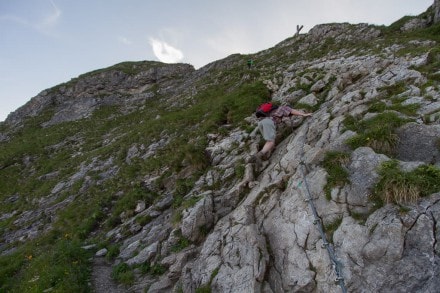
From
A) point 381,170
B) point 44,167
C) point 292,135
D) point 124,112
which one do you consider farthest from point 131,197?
point 124,112

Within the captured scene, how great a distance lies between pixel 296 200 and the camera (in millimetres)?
10383

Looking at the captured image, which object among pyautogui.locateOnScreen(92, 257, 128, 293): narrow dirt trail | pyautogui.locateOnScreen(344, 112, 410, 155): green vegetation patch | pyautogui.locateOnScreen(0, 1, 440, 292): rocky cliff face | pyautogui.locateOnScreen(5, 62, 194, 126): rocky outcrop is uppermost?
→ pyautogui.locateOnScreen(5, 62, 194, 126): rocky outcrop

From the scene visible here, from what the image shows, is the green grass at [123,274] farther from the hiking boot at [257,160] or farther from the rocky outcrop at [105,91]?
the rocky outcrop at [105,91]

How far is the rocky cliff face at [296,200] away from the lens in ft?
24.7

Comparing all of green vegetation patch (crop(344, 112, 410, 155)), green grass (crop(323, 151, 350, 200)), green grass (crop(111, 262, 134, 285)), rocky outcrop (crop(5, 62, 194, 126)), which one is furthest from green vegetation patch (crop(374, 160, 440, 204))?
rocky outcrop (crop(5, 62, 194, 126))

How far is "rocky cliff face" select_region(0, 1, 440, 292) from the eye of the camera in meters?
7.53

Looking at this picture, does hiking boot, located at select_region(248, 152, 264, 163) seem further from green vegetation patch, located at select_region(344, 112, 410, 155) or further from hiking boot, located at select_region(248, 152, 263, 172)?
green vegetation patch, located at select_region(344, 112, 410, 155)

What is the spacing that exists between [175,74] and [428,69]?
50.0 metres

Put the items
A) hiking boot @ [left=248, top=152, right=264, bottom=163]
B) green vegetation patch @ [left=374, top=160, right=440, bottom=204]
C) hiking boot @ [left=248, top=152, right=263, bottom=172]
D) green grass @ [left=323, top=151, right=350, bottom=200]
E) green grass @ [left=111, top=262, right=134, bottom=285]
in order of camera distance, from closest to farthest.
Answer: green vegetation patch @ [left=374, top=160, right=440, bottom=204]
green grass @ [left=323, top=151, right=350, bottom=200]
green grass @ [left=111, top=262, right=134, bottom=285]
hiking boot @ [left=248, top=152, right=263, bottom=172]
hiking boot @ [left=248, top=152, right=264, bottom=163]

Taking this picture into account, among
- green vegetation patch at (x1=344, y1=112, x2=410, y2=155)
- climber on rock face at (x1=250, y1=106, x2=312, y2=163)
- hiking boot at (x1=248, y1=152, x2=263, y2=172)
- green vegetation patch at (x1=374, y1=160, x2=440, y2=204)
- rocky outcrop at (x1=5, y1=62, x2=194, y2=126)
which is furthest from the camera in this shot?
rocky outcrop at (x1=5, y1=62, x2=194, y2=126)

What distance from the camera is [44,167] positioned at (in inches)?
1259

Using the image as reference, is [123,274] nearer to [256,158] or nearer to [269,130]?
[256,158]

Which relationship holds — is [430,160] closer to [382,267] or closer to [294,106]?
[382,267]

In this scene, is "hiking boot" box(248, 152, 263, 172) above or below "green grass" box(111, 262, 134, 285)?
above
